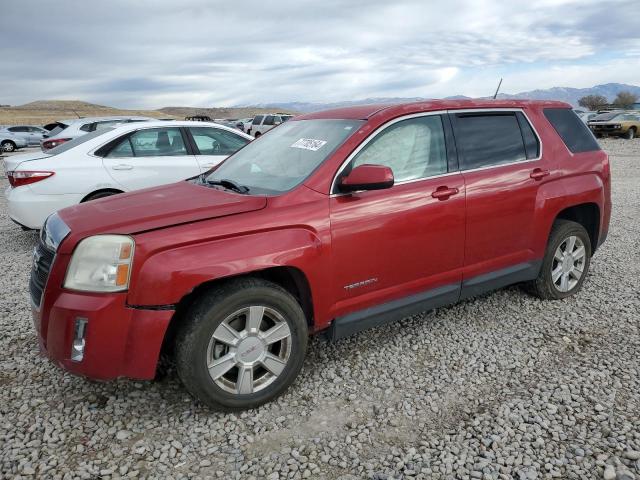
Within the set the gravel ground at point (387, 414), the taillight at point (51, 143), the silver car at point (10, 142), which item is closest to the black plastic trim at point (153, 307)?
the gravel ground at point (387, 414)

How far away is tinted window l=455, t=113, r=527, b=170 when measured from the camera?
3.64m

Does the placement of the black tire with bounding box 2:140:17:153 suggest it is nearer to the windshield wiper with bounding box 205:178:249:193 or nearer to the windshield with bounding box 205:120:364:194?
the windshield with bounding box 205:120:364:194

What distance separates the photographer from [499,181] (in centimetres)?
367

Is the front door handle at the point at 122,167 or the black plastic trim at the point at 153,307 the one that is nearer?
the black plastic trim at the point at 153,307

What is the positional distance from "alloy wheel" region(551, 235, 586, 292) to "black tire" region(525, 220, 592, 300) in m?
0.02

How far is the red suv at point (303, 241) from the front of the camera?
253cm

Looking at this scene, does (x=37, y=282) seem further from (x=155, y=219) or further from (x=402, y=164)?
(x=402, y=164)

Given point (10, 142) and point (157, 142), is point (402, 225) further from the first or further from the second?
point (10, 142)

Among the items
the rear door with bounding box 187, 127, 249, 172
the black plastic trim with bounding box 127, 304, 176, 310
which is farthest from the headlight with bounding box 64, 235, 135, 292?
the rear door with bounding box 187, 127, 249, 172

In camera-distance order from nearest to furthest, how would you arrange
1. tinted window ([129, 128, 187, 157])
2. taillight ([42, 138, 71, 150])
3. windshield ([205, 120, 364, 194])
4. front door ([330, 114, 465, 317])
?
1. front door ([330, 114, 465, 317])
2. windshield ([205, 120, 364, 194])
3. tinted window ([129, 128, 187, 157])
4. taillight ([42, 138, 71, 150])

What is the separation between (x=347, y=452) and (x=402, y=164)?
1892mm

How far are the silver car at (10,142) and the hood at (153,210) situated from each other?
85.0 ft

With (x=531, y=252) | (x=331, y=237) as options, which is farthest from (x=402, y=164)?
(x=531, y=252)

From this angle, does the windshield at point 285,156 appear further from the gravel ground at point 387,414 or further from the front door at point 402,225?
the gravel ground at point 387,414
